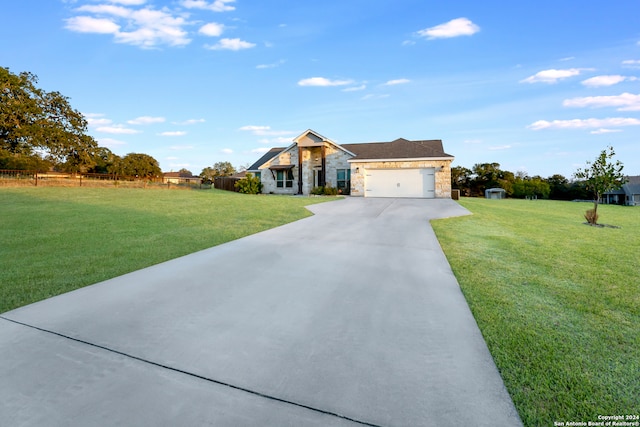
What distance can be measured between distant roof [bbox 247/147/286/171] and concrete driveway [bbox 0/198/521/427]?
78.2 feet

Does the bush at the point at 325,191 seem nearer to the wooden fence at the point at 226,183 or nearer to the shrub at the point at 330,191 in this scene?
the shrub at the point at 330,191

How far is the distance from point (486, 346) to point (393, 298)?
1263mm

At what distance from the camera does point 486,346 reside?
262 centimetres

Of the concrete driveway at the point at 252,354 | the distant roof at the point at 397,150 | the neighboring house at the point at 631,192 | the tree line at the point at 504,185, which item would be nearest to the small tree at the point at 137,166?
the distant roof at the point at 397,150

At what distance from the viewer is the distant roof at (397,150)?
2110 cm

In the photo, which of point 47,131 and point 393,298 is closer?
point 393,298

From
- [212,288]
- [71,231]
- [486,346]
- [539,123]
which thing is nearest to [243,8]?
[71,231]

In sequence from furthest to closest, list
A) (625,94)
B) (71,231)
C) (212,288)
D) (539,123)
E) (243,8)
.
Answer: (539,123), (625,94), (243,8), (71,231), (212,288)

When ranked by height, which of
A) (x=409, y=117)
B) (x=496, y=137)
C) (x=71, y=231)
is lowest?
(x=71, y=231)

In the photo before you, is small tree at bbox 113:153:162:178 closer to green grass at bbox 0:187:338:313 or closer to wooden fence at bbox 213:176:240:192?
wooden fence at bbox 213:176:240:192

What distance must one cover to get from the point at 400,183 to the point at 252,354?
20030 mm

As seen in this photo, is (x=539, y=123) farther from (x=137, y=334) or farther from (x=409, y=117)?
(x=137, y=334)

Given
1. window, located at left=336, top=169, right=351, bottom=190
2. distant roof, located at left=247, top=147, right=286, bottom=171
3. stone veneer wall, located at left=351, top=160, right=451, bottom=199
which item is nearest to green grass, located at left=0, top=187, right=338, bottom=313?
stone veneer wall, located at left=351, top=160, right=451, bottom=199

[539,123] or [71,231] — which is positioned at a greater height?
[539,123]
